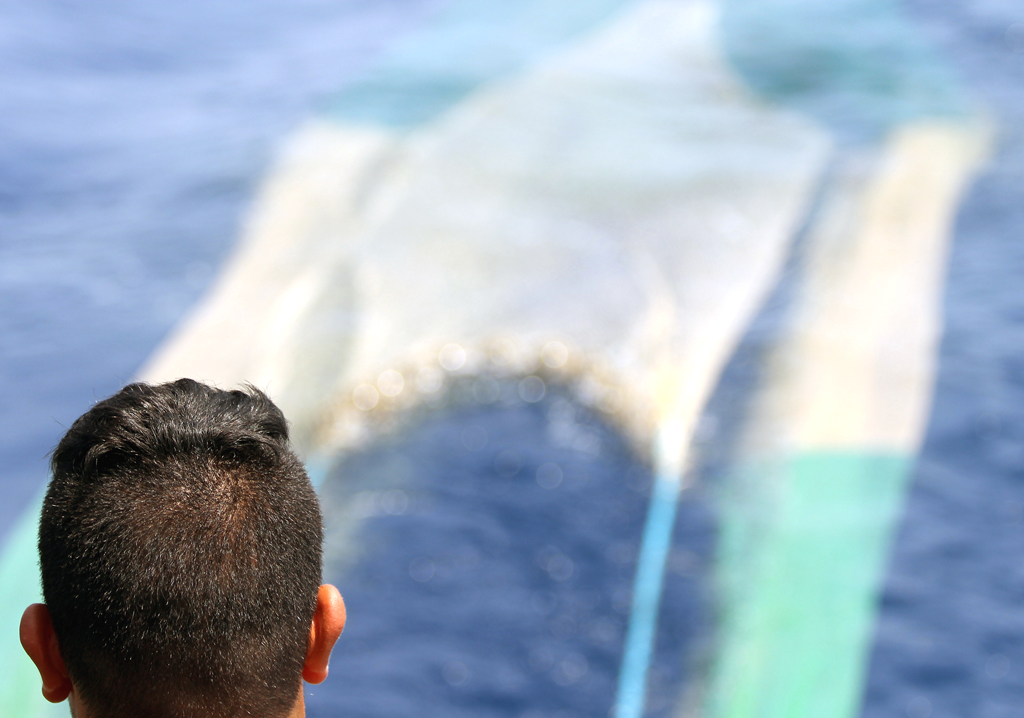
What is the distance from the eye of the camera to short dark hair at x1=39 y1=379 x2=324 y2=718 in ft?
2.31

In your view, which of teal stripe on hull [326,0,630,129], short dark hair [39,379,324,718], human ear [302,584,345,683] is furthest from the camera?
teal stripe on hull [326,0,630,129]

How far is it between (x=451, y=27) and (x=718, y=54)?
1.50m

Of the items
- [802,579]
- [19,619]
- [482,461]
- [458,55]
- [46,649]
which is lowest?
[46,649]

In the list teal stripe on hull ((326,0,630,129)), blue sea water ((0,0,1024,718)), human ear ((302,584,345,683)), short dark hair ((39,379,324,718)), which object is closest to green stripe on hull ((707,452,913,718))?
blue sea water ((0,0,1024,718))

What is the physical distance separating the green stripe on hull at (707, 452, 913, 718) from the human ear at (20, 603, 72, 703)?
1496 mm

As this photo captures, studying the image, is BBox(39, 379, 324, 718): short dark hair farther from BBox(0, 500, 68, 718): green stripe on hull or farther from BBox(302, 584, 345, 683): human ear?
BBox(0, 500, 68, 718): green stripe on hull

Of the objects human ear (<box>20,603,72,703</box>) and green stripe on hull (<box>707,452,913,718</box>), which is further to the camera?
green stripe on hull (<box>707,452,913,718</box>)

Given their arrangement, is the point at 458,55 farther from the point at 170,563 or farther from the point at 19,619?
the point at 170,563

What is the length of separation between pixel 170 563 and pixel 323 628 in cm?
17

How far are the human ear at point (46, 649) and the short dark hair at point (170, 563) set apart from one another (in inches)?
0.5

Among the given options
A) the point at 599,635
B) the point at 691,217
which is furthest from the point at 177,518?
the point at 691,217

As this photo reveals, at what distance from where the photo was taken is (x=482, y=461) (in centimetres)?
257

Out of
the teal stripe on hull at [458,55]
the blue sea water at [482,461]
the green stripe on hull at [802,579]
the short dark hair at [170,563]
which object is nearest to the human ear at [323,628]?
the short dark hair at [170,563]

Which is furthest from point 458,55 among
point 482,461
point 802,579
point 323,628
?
point 323,628
